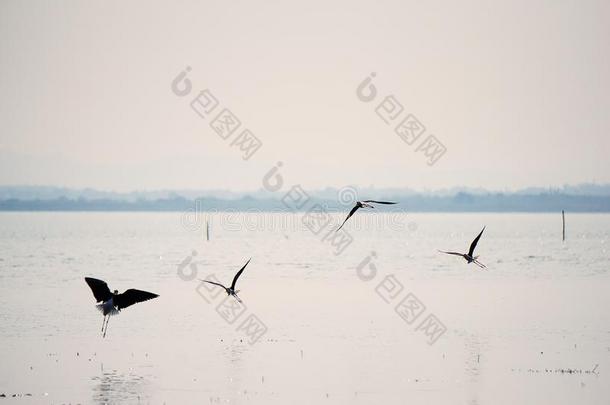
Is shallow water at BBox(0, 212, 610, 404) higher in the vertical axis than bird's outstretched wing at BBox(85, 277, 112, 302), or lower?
lower

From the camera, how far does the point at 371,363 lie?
24609mm

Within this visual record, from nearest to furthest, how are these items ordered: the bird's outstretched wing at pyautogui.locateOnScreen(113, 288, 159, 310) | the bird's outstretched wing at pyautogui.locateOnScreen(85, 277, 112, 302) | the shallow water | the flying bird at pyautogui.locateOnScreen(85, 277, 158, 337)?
1. the shallow water
2. the bird's outstretched wing at pyautogui.locateOnScreen(113, 288, 159, 310)
3. the flying bird at pyautogui.locateOnScreen(85, 277, 158, 337)
4. the bird's outstretched wing at pyautogui.locateOnScreen(85, 277, 112, 302)

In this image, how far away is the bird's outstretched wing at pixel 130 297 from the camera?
23.4 meters

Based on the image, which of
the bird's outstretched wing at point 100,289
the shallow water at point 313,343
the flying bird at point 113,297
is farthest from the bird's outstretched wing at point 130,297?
the shallow water at point 313,343

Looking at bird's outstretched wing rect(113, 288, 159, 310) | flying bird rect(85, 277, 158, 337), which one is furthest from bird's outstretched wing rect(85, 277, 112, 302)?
bird's outstretched wing rect(113, 288, 159, 310)

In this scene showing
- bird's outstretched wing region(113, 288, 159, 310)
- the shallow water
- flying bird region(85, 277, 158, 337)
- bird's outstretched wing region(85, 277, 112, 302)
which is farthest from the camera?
bird's outstretched wing region(85, 277, 112, 302)

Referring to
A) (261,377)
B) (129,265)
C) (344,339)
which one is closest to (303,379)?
(261,377)

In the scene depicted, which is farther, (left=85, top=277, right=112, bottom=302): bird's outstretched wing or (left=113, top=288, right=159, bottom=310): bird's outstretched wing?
(left=85, top=277, right=112, bottom=302): bird's outstretched wing

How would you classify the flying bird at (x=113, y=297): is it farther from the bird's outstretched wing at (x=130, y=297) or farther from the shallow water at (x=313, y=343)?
the shallow water at (x=313, y=343)

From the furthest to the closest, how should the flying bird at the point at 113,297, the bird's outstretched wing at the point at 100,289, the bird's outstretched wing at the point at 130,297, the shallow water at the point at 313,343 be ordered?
the bird's outstretched wing at the point at 100,289, the flying bird at the point at 113,297, the bird's outstretched wing at the point at 130,297, the shallow water at the point at 313,343

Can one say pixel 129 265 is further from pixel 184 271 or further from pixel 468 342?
pixel 468 342

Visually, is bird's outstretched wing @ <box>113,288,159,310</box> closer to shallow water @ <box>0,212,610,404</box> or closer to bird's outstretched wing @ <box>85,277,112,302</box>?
bird's outstretched wing @ <box>85,277,112,302</box>

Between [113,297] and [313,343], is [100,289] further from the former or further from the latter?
[313,343]

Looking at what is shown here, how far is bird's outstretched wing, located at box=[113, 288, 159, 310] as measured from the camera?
76.8ft
